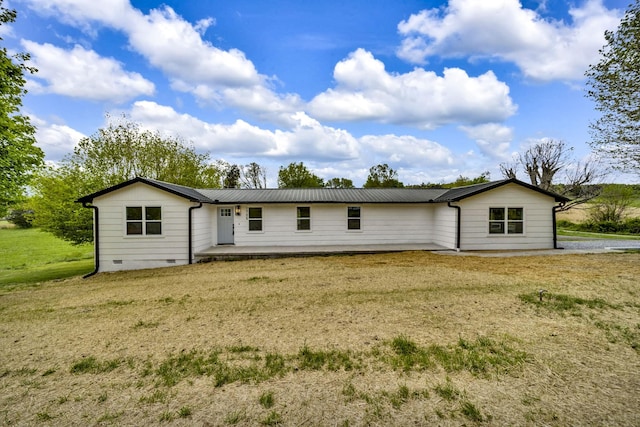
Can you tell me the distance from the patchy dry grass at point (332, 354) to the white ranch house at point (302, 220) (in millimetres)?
3872

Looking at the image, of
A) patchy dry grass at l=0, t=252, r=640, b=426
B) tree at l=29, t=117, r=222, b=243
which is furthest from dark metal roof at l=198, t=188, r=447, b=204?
patchy dry grass at l=0, t=252, r=640, b=426

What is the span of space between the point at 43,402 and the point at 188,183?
18.3 m

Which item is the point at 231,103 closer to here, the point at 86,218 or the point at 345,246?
the point at 86,218

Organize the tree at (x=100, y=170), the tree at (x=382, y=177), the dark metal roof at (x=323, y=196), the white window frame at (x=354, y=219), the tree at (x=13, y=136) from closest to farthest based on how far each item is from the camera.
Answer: the tree at (x=13, y=136) < the dark metal roof at (x=323, y=196) < the white window frame at (x=354, y=219) < the tree at (x=100, y=170) < the tree at (x=382, y=177)

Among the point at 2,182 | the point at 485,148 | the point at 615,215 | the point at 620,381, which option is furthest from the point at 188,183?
the point at 615,215

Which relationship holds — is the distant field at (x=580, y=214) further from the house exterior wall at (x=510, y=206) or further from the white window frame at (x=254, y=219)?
the white window frame at (x=254, y=219)

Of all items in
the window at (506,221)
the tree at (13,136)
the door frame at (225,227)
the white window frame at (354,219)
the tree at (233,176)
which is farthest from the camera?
the tree at (233,176)

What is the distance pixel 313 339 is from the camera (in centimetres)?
459

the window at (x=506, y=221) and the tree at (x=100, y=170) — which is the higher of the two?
the tree at (x=100, y=170)

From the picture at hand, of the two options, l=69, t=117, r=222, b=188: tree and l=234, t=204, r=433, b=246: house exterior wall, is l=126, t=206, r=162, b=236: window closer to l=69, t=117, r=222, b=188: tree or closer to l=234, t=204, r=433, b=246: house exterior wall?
l=234, t=204, r=433, b=246: house exterior wall

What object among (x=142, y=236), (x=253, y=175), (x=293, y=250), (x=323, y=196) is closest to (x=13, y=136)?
(x=142, y=236)

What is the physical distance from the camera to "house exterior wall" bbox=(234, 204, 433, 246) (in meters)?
14.2

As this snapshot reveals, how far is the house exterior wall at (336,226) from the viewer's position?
558 inches

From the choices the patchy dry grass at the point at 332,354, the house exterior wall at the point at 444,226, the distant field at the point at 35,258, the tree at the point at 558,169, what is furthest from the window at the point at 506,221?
the distant field at the point at 35,258
